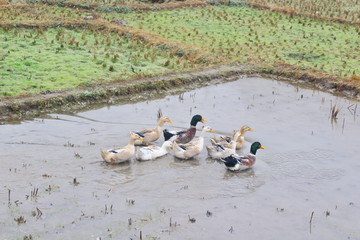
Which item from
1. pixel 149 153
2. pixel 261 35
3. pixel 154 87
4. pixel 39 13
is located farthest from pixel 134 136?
pixel 39 13

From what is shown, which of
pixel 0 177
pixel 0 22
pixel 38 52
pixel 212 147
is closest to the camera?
pixel 0 177

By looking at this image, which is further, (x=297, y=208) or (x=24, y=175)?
(x=24, y=175)

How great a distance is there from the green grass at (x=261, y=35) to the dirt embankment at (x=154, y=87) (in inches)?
45.8

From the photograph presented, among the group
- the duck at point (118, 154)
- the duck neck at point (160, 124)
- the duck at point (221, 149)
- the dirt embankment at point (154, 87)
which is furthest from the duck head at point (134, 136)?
the dirt embankment at point (154, 87)

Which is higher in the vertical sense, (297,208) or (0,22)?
(0,22)

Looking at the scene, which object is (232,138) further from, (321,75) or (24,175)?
(321,75)

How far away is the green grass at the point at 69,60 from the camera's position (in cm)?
1741

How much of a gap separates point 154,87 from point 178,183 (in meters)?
7.77

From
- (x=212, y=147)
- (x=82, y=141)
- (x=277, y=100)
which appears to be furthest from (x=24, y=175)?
(x=277, y=100)

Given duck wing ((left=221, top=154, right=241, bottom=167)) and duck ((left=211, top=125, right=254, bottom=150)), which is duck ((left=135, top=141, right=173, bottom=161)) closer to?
duck ((left=211, top=125, right=254, bottom=150))

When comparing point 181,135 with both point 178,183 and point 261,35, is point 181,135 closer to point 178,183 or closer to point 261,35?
point 178,183

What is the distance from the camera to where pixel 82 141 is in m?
13.3

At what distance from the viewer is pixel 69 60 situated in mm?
20016

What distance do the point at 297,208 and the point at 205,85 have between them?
9.81 meters
